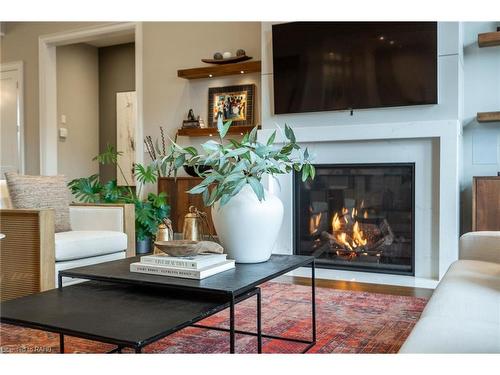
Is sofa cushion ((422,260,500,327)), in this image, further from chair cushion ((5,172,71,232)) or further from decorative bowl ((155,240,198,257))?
chair cushion ((5,172,71,232))

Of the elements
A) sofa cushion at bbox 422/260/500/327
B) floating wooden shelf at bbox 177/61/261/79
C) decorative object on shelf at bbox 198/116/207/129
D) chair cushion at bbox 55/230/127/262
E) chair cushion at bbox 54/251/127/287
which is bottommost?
chair cushion at bbox 54/251/127/287

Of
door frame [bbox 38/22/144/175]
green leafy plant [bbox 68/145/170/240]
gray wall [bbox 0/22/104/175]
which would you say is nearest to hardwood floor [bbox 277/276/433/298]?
green leafy plant [bbox 68/145/170/240]

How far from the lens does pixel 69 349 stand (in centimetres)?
208

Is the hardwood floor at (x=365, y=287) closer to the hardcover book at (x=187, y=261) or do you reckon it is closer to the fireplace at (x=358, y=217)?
the fireplace at (x=358, y=217)

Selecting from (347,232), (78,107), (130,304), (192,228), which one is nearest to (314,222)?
(347,232)

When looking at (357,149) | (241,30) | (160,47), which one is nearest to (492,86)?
(357,149)

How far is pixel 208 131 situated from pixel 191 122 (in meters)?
0.25

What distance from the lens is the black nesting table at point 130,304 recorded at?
122 centimetres

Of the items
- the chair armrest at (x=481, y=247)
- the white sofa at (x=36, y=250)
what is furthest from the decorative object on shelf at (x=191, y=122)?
the chair armrest at (x=481, y=247)

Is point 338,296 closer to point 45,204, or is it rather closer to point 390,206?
point 390,206

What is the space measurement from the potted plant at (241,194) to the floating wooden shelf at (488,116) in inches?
87.1

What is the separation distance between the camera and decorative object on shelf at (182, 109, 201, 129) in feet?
16.3

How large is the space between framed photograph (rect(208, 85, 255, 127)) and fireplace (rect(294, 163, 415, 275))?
3.20 ft
